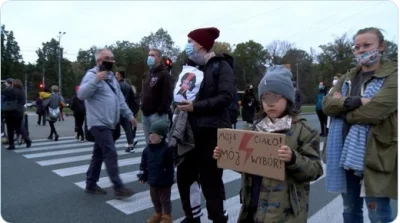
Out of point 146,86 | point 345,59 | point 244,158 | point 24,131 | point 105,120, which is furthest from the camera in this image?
point 345,59

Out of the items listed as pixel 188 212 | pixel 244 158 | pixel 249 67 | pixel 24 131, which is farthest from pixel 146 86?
pixel 249 67

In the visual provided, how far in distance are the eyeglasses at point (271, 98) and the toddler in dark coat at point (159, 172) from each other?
1.77 metres

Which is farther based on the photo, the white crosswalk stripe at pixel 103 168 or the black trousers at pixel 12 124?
the black trousers at pixel 12 124

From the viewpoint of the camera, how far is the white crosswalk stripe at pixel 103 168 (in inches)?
200

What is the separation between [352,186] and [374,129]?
50cm

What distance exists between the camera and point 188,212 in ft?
13.7

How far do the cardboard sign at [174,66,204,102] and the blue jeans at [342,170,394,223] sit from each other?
4.88ft

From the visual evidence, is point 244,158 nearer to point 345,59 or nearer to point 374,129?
point 374,129

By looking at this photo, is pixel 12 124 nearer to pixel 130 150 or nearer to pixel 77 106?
pixel 77 106

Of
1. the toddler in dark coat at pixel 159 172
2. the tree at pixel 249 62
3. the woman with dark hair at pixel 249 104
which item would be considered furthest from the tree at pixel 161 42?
the toddler in dark coat at pixel 159 172

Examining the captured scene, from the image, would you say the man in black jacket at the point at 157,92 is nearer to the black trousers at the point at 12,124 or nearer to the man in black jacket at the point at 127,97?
the man in black jacket at the point at 127,97

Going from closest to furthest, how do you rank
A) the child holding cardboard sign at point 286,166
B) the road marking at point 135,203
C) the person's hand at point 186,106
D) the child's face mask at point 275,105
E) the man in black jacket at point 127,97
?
1. the child holding cardboard sign at point 286,166
2. the child's face mask at point 275,105
3. the person's hand at point 186,106
4. the road marking at point 135,203
5. the man in black jacket at point 127,97

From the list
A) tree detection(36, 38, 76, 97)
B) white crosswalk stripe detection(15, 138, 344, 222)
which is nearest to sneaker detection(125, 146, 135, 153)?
white crosswalk stripe detection(15, 138, 344, 222)

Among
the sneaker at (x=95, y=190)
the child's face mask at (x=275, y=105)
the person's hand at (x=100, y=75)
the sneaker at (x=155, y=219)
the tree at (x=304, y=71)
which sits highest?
the tree at (x=304, y=71)
